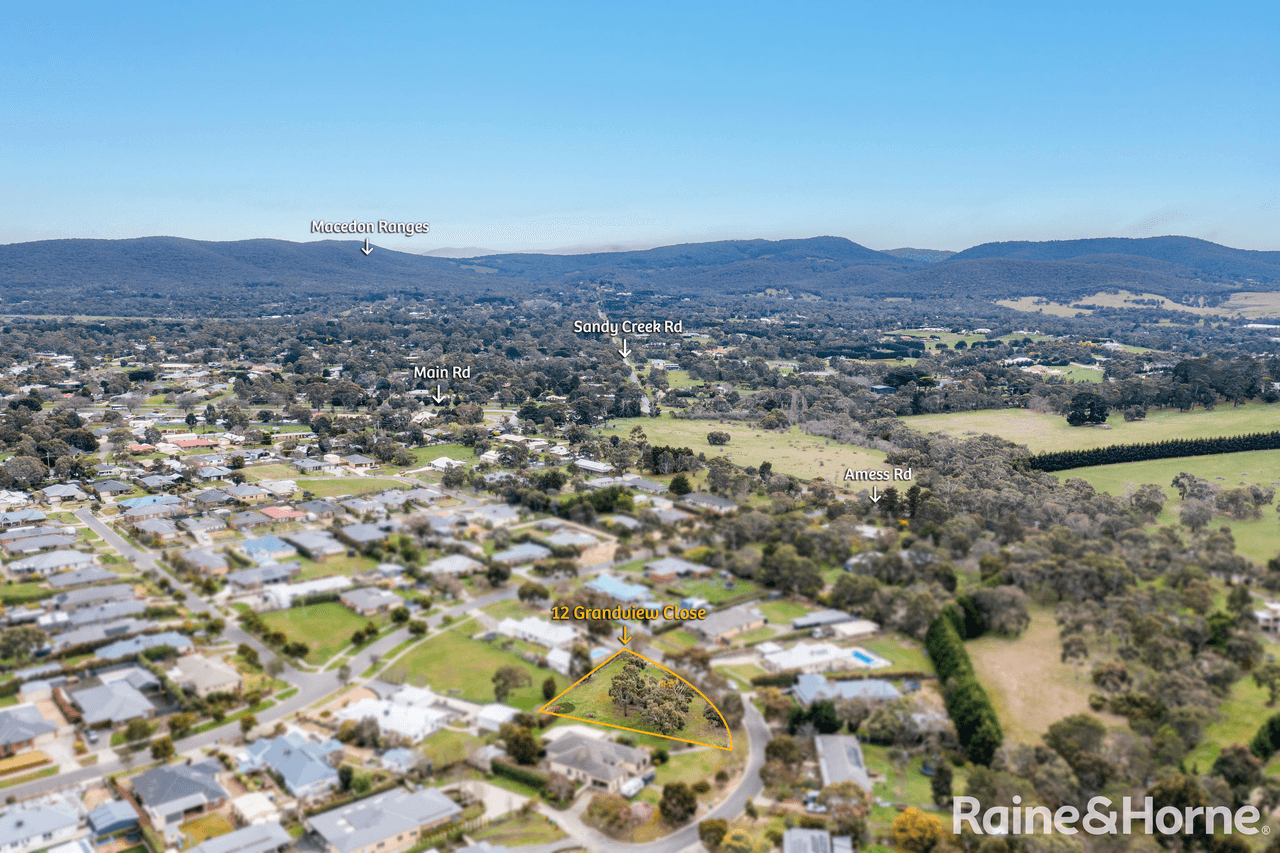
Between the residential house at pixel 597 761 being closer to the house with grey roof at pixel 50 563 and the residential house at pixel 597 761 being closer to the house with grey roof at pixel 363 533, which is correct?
the house with grey roof at pixel 363 533

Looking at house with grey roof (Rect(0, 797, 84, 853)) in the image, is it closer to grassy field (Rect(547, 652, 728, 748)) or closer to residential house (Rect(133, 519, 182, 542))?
grassy field (Rect(547, 652, 728, 748))

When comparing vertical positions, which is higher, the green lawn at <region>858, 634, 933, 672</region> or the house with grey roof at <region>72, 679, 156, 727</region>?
the house with grey roof at <region>72, 679, 156, 727</region>

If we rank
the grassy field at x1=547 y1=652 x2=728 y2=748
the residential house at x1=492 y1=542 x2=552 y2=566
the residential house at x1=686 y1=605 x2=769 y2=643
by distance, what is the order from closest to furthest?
the grassy field at x1=547 y1=652 x2=728 y2=748, the residential house at x1=686 y1=605 x2=769 y2=643, the residential house at x1=492 y1=542 x2=552 y2=566

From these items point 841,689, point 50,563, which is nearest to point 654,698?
point 841,689

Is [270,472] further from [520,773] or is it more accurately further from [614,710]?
[520,773]

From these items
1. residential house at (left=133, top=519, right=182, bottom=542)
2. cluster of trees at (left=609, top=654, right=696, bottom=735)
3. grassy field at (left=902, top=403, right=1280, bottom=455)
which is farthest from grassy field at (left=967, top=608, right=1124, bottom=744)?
residential house at (left=133, top=519, right=182, bottom=542)

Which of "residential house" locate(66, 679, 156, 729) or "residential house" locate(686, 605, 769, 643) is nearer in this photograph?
"residential house" locate(66, 679, 156, 729)

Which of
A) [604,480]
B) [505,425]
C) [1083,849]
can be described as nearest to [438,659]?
[1083,849]

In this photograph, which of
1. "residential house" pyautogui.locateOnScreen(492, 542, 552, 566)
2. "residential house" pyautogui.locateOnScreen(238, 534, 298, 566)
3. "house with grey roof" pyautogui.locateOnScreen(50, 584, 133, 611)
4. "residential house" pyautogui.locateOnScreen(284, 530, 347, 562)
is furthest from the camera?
"residential house" pyautogui.locateOnScreen(284, 530, 347, 562)
